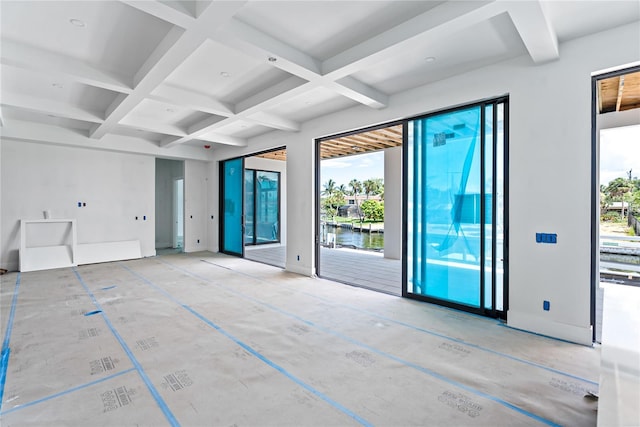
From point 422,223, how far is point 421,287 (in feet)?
3.07

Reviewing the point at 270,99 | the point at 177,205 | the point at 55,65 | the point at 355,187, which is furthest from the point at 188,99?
the point at 355,187

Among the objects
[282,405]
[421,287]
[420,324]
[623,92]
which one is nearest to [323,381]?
[282,405]

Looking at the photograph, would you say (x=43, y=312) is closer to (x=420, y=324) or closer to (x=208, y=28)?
(x=208, y=28)

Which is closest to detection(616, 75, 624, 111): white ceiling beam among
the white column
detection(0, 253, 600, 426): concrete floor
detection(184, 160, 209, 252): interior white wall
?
detection(0, 253, 600, 426): concrete floor

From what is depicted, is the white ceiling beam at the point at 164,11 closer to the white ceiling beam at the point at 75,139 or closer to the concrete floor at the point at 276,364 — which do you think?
the concrete floor at the point at 276,364

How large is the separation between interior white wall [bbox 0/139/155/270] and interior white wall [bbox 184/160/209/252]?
3.15ft

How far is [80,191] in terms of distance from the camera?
734 centimetres

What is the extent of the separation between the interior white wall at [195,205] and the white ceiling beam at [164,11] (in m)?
7.13

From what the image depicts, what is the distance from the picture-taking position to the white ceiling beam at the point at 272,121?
18.2ft

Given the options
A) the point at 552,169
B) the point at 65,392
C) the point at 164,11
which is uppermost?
the point at 164,11

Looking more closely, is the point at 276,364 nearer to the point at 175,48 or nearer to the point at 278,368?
the point at 278,368

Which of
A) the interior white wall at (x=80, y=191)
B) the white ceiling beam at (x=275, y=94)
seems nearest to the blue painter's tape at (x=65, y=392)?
the white ceiling beam at (x=275, y=94)

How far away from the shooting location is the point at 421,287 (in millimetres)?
4562

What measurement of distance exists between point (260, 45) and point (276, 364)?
2981 mm
